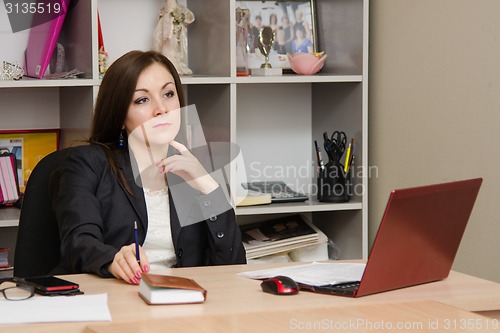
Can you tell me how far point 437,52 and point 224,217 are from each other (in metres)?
0.97

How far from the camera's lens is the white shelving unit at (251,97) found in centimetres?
281

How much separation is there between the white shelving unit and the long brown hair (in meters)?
0.50

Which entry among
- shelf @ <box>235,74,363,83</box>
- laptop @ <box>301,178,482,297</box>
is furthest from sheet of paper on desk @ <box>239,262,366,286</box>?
shelf @ <box>235,74,363,83</box>

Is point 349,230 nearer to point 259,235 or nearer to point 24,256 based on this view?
point 259,235

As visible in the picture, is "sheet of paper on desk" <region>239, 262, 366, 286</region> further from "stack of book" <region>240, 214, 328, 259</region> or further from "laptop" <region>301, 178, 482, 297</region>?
"stack of book" <region>240, 214, 328, 259</region>

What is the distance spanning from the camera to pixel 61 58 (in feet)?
9.38

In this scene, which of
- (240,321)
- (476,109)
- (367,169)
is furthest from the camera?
(367,169)

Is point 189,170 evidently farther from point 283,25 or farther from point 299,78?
point 283,25

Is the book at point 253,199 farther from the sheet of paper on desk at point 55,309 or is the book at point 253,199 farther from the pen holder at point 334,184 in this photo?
the sheet of paper on desk at point 55,309

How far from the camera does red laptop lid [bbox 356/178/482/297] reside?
1493 mm

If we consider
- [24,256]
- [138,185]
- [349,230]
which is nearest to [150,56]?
[138,185]

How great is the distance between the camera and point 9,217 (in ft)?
8.75

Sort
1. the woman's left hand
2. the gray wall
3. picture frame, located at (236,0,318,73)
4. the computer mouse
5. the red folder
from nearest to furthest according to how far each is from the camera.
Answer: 1. the computer mouse
2. the woman's left hand
3. the gray wall
4. the red folder
5. picture frame, located at (236,0,318,73)

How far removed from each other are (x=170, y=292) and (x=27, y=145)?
1.72 metres
